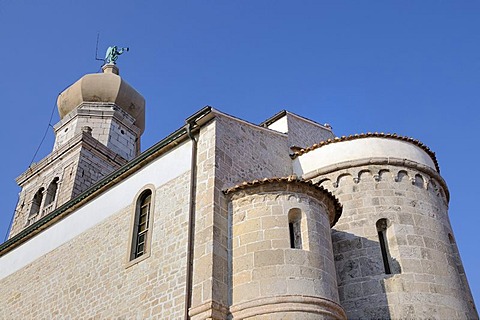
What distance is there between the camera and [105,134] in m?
24.8

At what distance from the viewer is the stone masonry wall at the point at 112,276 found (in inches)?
432

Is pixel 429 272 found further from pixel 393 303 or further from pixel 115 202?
pixel 115 202

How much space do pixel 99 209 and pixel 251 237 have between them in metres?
5.24

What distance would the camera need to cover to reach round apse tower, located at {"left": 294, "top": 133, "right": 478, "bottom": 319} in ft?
36.9

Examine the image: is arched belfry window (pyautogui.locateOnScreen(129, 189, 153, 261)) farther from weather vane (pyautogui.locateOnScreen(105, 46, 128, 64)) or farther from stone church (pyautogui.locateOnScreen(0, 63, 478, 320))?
weather vane (pyautogui.locateOnScreen(105, 46, 128, 64))

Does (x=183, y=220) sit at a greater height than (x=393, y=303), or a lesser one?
greater

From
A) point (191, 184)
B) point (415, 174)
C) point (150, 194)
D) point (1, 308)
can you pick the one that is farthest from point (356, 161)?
point (1, 308)

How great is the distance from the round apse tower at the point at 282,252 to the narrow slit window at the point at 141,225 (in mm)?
2395

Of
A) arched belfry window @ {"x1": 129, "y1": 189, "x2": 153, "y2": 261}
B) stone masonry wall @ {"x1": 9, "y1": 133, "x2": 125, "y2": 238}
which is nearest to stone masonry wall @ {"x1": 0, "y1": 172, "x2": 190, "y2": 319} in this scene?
arched belfry window @ {"x1": 129, "y1": 189, "x2": 153, "y2": 261}

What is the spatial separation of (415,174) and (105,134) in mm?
15552

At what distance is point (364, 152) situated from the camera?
13336 mm

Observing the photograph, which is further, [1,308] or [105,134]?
[105,134]

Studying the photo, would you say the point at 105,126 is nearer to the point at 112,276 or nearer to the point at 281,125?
the point at 281,125

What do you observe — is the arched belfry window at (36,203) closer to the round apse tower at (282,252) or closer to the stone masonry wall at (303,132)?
the stone masonry wall at (303,132)
